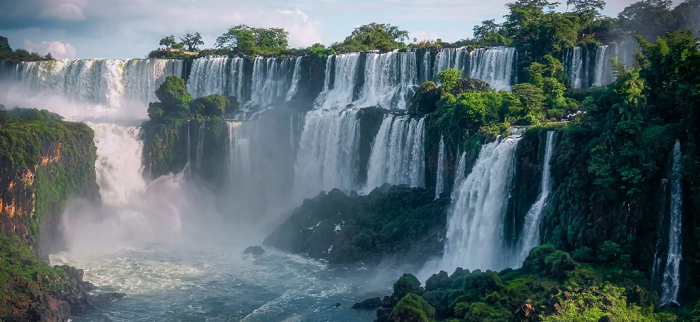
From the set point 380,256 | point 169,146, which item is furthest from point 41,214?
point 380,256

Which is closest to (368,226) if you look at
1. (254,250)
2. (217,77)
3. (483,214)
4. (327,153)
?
(254,250)

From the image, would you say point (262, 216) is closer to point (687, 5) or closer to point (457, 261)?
point (457, 261)

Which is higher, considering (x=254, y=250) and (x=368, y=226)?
(x=368, y=226)

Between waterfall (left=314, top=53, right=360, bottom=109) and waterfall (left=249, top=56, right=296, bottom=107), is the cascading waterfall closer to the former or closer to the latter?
waterfall (left=314, top=53, right=360, bottom=109)

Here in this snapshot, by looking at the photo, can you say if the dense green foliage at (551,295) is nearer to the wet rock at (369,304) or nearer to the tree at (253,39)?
→ the wet rock at (369,304)

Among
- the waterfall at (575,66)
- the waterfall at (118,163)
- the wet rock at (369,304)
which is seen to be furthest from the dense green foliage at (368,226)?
the waterfall at (575,66)

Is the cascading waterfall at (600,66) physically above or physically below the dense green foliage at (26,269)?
above

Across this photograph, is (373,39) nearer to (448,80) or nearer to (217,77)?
(217,77)
